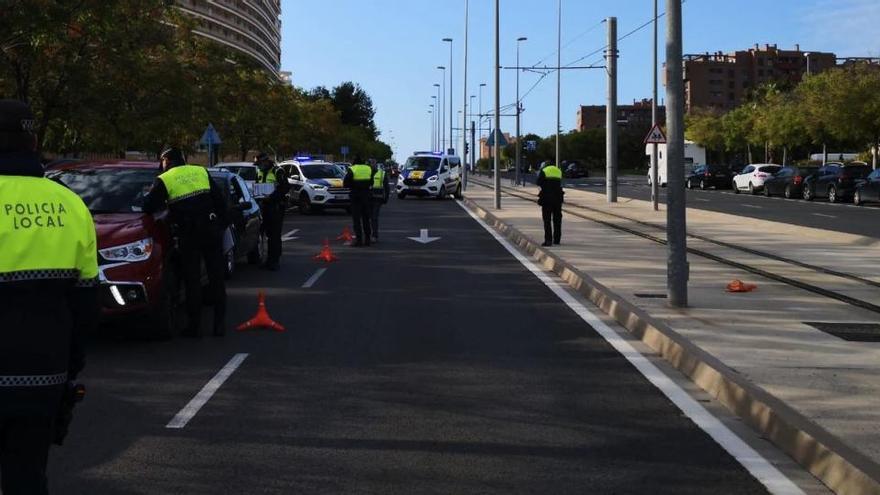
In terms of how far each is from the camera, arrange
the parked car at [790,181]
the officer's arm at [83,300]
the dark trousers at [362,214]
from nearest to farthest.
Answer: the officer's arm at [83,300]
the dark trousers at [362,214]
the parked car at [790,181]

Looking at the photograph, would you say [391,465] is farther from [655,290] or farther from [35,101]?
[35,101]

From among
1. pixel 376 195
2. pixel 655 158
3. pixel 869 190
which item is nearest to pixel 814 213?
pixel 655 158

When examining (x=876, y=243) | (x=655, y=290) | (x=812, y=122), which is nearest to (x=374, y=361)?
(x=655, y=290)

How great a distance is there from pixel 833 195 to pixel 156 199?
3590 centimetres

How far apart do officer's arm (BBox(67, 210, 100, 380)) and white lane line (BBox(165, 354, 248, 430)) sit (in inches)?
119

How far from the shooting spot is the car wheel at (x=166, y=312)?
9.30 metres

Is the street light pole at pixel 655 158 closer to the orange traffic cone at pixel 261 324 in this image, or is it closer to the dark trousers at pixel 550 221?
the dark trousers at pixel 550 221

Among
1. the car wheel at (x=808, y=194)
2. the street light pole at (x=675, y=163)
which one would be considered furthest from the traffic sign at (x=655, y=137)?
the street light pole at (x=675, y=163)

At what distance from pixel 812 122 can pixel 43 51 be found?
43.6 metres

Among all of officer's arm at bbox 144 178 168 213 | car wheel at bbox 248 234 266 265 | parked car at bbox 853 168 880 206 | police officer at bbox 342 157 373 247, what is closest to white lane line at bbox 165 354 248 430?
officer's arm at bbox 144 178 168 213

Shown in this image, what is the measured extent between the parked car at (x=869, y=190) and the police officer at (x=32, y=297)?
3698 cm

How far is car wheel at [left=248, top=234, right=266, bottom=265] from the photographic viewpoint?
53.7ft

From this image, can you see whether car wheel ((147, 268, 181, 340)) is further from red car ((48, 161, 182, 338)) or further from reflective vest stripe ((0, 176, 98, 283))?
reflective vest stripe ((0, 176, 98, 283))

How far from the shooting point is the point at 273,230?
53.4 feet
